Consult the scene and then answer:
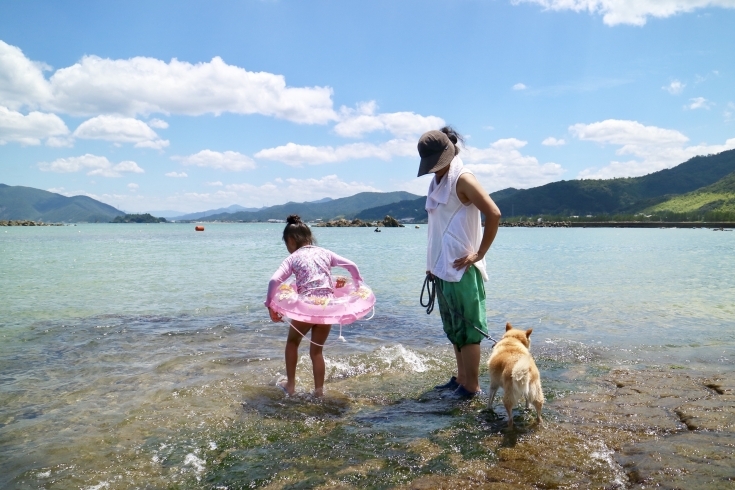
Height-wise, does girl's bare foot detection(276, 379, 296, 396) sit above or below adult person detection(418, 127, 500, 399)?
below

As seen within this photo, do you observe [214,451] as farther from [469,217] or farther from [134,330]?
[134,330]

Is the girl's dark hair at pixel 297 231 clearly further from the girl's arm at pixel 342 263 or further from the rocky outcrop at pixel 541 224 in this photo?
the rocky outcrop at pixel 541 224

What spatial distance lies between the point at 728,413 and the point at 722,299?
11488 mm

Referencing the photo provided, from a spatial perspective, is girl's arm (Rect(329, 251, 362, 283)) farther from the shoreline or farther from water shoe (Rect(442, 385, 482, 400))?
the shoreline

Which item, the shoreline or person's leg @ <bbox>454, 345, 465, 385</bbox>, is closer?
person's leg @ <bbox>454, 345, 465, 385</bbox>

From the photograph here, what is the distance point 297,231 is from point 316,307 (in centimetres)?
103

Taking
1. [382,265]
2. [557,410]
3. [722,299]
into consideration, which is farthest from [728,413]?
[382,265]

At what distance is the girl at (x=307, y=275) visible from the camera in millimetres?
5887

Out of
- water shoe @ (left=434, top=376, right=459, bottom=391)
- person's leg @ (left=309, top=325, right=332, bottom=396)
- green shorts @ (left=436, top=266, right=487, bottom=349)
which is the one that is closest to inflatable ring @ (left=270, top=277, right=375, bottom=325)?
person's leg @ (left=309, top=325, right=332, bottom=396)

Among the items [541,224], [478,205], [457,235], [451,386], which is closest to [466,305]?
[457,235]

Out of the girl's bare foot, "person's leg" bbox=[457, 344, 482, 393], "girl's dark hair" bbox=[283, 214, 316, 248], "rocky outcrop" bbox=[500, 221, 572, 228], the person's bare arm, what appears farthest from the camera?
"rocky outcrop" bbox=[500, 221, 572, 228]

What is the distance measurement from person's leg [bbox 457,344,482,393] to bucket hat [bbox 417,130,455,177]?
83.8 inches

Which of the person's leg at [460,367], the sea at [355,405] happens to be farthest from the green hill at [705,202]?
the person's leg at [460,367]

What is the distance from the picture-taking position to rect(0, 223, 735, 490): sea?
401 centimetres
